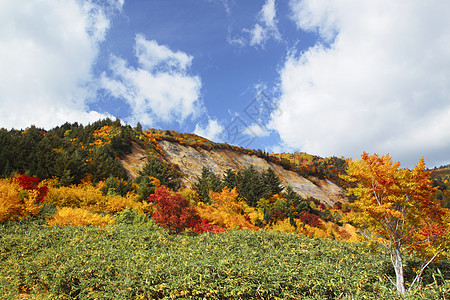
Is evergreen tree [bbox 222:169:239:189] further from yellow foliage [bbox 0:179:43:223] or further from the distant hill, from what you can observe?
yellow foliage [bbox 0:179:43:223]

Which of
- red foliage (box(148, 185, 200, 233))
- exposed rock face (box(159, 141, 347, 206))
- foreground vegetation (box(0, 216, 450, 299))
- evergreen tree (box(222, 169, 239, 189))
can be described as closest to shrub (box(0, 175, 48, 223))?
foreground vegetation (box(0, 216, 450, 299))

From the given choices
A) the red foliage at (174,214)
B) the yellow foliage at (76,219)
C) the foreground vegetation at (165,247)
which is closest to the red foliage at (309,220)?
the foreground vegetation at (165,247)

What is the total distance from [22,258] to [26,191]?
8.26m

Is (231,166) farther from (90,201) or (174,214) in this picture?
(174,214)

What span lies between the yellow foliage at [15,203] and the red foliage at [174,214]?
726cm

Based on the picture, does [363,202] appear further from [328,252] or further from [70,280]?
[70,280]

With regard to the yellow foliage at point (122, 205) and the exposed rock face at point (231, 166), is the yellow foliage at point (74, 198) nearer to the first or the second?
the yellow foliage at point (122, 205)

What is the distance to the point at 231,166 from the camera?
5309 centimetres

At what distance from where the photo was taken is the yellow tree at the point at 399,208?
8.01 metres

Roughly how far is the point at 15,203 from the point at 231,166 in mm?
42374

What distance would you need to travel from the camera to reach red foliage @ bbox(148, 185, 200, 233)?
13648 millimetres

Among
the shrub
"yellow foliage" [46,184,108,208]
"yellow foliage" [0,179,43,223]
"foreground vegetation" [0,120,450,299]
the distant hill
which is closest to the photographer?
"foreground vegetation" [0,120,450,299]

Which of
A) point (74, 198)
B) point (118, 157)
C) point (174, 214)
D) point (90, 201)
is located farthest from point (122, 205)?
point (118, 157)

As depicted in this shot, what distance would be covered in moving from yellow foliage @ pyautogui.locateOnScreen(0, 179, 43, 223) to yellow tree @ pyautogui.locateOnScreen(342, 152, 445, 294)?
17.2 metres
